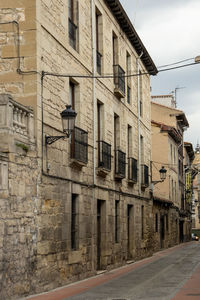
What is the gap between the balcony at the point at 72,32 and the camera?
1500cm

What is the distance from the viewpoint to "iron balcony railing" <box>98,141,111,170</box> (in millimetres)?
17172

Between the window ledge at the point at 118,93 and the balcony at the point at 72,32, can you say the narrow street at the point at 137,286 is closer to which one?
the window ledge at the point at 118,93

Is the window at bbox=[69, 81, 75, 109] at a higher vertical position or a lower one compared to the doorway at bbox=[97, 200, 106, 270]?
higher

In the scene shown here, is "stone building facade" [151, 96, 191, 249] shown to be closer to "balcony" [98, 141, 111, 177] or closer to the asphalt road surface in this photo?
"balcony" [98, 141, 111, 177]

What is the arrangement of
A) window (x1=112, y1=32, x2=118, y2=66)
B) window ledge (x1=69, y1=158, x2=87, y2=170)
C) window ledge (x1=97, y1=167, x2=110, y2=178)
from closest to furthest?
window ledge (x1=69, y1=158, x2=87, y2=170)
window ledge (x1=97, y1=167, x2=110, y2=178)
window (x1=112, y1=32, x2=118, y2=66)

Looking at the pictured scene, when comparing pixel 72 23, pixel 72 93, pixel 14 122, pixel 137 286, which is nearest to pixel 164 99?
pixel 72 93

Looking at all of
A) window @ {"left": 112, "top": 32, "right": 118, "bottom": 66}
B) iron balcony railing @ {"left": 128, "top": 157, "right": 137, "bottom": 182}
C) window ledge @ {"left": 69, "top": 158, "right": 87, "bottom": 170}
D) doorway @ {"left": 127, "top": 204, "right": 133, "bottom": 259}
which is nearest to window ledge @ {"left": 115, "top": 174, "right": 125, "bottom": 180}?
iron balcony railing @ {"left": 128, "top": 157, "right": 137, "bottom": 182}

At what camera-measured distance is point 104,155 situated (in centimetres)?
1750

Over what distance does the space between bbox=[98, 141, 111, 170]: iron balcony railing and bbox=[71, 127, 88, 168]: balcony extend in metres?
1.67

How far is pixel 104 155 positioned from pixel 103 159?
7.4 inches

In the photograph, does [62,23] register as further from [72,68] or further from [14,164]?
[14,164]

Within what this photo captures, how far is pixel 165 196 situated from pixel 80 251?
22459mm

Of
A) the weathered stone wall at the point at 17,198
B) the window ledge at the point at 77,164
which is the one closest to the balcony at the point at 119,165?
the window ledge at the point at 77,164

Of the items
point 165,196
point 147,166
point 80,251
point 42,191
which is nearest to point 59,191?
point 42,191
